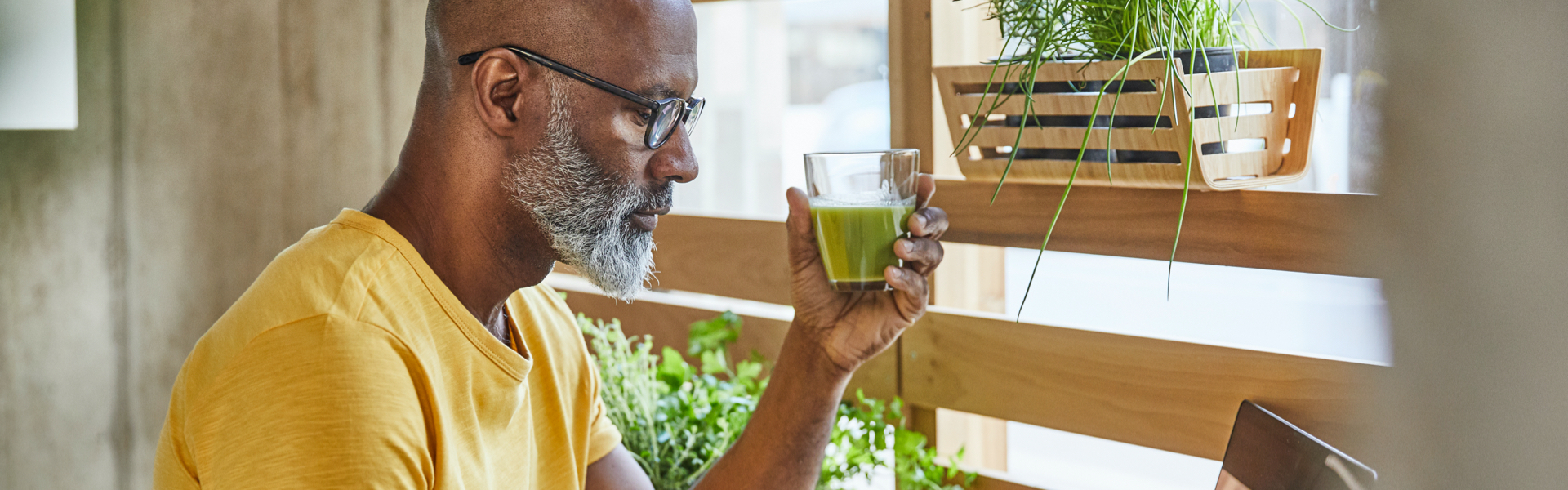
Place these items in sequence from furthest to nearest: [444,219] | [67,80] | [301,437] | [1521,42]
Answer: [67,80]
[444,219]
[301,437]
[1521,42]

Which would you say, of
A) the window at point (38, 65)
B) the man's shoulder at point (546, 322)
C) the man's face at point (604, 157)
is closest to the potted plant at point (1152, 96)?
the man's face at point (604, 157)

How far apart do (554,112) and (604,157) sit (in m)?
0.07

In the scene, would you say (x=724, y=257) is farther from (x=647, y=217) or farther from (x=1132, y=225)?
(x=1132, y=225)

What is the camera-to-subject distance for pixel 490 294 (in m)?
1.09

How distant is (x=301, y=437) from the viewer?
83cm

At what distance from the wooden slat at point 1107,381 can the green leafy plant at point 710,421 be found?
9cm

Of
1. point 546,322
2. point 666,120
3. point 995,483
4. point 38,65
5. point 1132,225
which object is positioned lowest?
point 995,483

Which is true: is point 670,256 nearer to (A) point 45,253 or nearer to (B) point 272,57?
(B) point 272,57

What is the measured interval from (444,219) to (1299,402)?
88cm

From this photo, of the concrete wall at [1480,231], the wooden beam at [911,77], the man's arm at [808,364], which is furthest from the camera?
the wooden beam at [911,77]

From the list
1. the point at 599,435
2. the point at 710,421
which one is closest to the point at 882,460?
the point at 710,421

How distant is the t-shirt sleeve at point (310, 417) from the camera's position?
0.82 metres

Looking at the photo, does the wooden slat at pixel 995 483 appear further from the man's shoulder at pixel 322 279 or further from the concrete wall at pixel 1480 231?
the concrete wall at pixel 1480 231

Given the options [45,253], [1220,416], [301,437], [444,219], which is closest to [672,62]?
[444,219]
